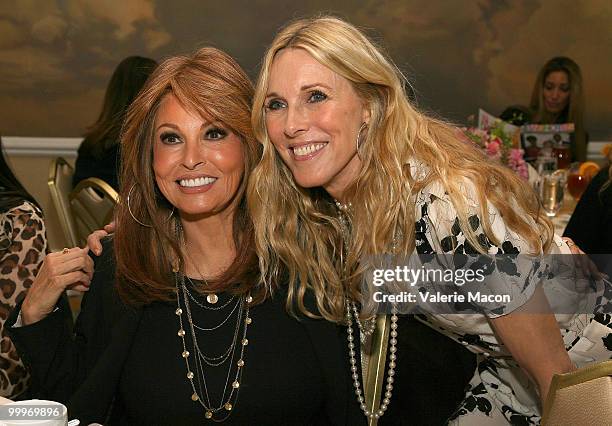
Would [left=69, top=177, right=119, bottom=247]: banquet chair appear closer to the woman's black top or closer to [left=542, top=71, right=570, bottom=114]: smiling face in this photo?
the woman's black top

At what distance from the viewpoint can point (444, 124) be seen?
2.10 meters

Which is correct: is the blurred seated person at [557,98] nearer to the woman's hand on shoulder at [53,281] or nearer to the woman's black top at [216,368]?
the woman's black top at [216,368]

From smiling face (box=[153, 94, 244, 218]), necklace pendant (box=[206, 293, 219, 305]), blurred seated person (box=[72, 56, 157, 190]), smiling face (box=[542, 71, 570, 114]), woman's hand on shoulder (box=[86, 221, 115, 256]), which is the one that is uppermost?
smiling face (box=[542, 71, 570, 114])

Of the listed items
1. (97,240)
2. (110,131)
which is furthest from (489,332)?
(110,131)

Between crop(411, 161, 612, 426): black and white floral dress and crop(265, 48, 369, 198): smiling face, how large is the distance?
0.19m

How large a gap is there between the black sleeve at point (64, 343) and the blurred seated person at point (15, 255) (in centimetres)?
33

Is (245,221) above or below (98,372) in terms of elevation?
above

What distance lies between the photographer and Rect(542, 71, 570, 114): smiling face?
603cm

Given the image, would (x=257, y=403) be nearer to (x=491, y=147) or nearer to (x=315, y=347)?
(x=315, y=347)

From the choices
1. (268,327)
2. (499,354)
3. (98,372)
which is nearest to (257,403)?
(268,327)

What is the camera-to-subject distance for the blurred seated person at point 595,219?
3.06m

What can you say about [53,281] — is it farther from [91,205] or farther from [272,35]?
[272,35]

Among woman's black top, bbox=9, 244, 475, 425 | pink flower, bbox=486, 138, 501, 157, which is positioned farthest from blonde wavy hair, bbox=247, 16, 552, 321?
pink flower, bbox=486, 138, 501, 157

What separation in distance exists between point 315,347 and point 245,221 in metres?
0.39
